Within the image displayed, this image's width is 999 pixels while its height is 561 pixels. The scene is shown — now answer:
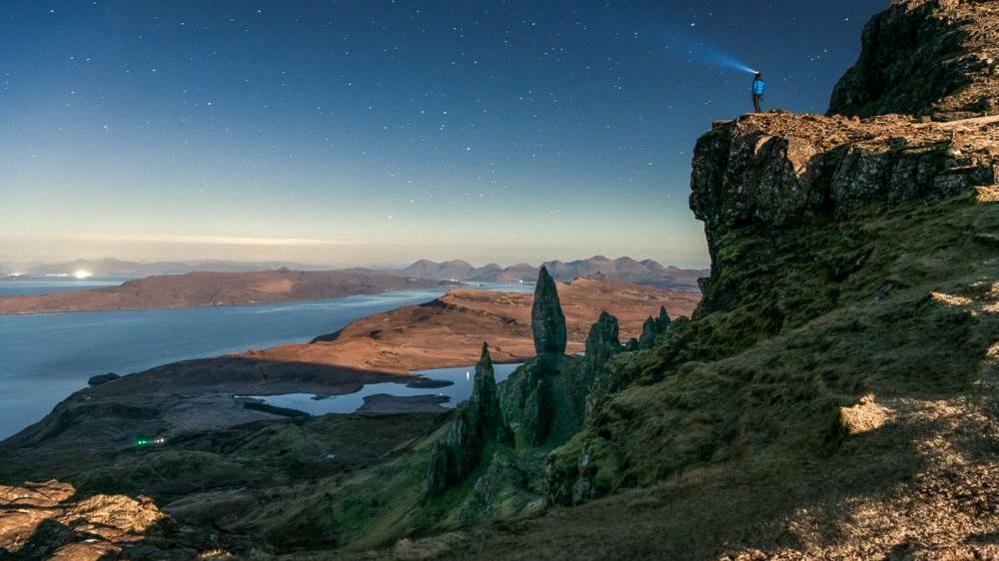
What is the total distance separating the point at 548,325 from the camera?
93.3m

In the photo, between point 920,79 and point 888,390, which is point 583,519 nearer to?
point 888,390

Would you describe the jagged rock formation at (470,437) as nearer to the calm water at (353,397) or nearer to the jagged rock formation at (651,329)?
the jagged rock formation at (651,329)

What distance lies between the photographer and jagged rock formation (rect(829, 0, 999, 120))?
42250mm

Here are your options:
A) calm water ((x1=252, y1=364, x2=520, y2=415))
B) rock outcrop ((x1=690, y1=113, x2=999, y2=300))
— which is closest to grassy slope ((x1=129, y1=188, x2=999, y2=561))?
rock outcrop ((x1=690, y1=113, x2=999, y2=300))

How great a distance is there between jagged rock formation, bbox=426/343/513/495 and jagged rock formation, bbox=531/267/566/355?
22.1 metres

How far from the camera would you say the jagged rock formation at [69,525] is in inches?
1032

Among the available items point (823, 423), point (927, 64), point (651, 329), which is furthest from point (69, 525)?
point (927, 64)

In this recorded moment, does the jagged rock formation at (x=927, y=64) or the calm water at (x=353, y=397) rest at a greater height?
the jagged rock formation at (x=927, y=64)

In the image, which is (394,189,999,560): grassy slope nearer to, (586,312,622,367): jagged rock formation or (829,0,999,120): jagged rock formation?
(829,0,999,120): jagged rock formation

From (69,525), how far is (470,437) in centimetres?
3989

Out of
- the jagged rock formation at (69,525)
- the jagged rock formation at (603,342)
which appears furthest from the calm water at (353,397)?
the jagged rock formation at (69,525)

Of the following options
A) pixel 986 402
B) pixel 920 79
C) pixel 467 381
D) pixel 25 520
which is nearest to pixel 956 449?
pixel 986 402

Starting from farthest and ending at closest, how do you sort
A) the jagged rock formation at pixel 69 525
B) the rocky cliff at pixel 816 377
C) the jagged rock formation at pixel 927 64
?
1. the jagged rock formation at pixel 927 64
2. the jagged rock formation at pixel 69 525
3. the rocky cliff at pixel 816 377

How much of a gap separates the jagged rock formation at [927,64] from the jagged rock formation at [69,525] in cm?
6282
